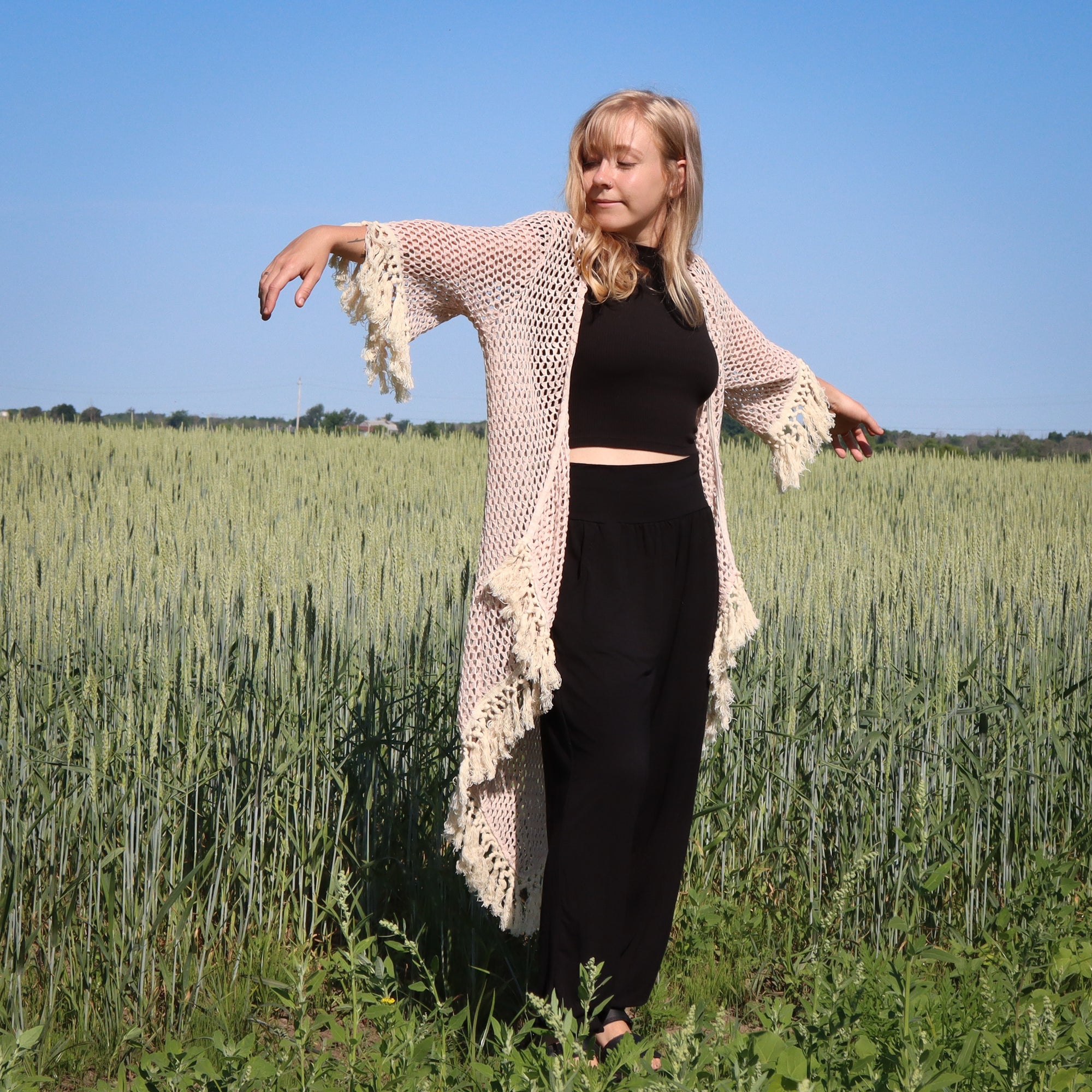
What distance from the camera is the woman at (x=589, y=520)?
191 centimetres

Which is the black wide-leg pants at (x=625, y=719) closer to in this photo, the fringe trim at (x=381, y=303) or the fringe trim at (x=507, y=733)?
the fringe trim at (x=507, y=733)

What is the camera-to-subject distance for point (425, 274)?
79.1 inches

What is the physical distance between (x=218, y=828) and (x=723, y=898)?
119cm

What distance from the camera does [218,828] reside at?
2355 millimetres

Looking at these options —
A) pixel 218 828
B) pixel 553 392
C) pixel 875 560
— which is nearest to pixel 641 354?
pixel 553 392

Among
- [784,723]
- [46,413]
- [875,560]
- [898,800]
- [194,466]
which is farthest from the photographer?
[46,413]

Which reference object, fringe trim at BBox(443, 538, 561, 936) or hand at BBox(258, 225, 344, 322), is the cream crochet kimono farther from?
hand at BBox(258, 225, 344, 322)

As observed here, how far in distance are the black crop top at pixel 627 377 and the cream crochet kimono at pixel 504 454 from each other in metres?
0.04

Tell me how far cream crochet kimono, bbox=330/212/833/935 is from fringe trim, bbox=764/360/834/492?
0.61m

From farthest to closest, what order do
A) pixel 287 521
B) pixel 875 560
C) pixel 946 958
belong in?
pixel 287 521 → pixel 875 560 → pixel 946 958

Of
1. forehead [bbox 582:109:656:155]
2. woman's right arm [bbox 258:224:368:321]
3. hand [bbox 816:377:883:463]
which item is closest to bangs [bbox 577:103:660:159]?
forehead [bbox 582:109:656:155]

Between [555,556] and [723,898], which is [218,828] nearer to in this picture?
[555,556]

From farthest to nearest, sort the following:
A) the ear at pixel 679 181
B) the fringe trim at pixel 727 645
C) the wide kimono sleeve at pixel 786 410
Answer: the wide kimono sleeve at pixel 786 410 < the fringe trim at pixel 727 645 < the ear at pixel 679 181

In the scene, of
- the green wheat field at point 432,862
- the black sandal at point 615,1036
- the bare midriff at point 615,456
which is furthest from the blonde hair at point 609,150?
the black sandal at point 615,1036
